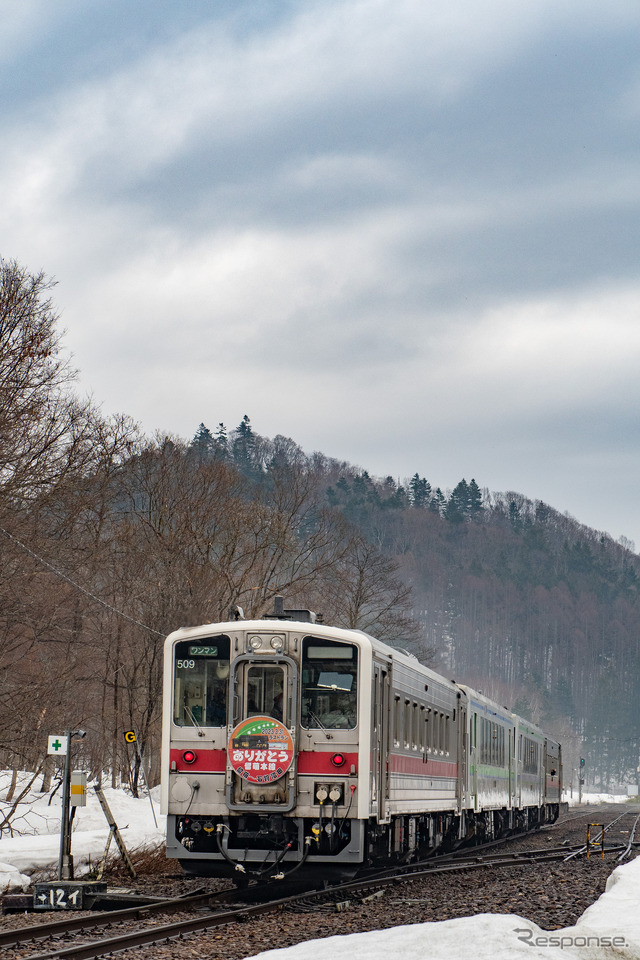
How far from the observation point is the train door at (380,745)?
14445 mm

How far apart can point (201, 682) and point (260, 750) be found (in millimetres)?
1146

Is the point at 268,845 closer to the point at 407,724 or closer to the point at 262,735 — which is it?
the point at 262,735

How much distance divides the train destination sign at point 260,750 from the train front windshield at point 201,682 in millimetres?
361

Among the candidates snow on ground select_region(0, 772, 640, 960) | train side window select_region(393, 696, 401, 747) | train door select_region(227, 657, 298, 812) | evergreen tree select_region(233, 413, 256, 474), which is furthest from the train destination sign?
evergreen tree select_region(233, 413, 256, 474)

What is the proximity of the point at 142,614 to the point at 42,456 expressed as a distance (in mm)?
15022

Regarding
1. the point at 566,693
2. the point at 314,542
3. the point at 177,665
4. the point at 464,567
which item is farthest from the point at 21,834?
the point at 464,567

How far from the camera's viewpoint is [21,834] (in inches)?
952

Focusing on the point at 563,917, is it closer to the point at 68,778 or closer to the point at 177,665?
the point at 177,665

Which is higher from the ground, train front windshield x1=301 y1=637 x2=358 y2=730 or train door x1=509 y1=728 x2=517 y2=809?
train front windshield x1=301 y1=637 x2=358 y2=730

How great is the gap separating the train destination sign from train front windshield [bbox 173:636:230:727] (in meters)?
0.36

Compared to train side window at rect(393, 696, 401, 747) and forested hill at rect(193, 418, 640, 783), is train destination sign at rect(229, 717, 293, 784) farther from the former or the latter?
forested hill at rect(193, 418, 640, 783)

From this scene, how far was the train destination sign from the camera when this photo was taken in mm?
13820

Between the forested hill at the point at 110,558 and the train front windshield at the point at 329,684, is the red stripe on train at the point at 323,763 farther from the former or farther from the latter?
the forested hill at the point at 110,558

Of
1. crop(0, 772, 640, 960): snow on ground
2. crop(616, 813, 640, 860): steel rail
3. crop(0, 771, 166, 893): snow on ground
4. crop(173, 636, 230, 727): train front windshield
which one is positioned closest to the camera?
crop(0, 772, 640, 960): snow on ground
